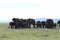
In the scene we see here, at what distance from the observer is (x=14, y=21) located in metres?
48.8

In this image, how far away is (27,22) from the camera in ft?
160

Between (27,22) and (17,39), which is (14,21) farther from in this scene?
(17,39)

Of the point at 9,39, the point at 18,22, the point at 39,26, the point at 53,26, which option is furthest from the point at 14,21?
the point at 9,39

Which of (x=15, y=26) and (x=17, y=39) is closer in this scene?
(x=17, y=39)

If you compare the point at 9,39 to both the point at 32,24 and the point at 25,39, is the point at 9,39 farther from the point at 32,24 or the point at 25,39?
the point at 32,24

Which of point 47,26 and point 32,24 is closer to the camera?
point 47,26

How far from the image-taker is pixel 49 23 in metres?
46.5

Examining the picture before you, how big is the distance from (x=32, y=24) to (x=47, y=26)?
15.1 feet

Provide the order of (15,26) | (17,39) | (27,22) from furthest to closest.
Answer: (27,22) < (15,26) < (17,39)

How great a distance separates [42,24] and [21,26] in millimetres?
4604

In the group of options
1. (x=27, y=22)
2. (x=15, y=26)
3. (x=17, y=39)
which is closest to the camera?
(x=17, y=39)

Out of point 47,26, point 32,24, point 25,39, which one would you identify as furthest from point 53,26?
point 25,39

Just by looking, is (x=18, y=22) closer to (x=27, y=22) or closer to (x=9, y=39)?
(x=27, y=22)

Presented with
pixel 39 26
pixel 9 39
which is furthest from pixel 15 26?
pixel 9 39
